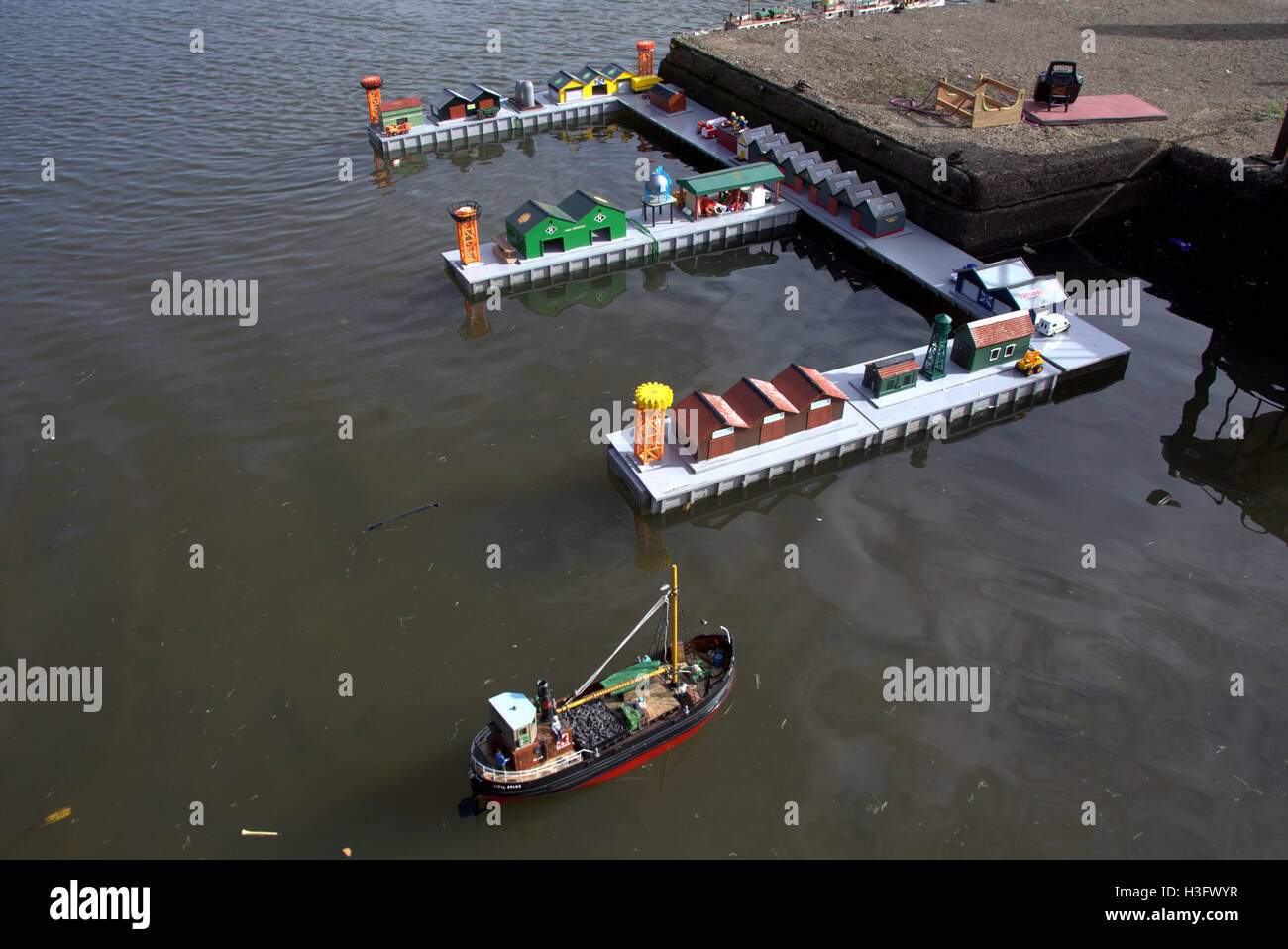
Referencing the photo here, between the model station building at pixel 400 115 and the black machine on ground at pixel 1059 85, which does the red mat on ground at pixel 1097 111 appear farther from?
the model station building at pixel 400 115

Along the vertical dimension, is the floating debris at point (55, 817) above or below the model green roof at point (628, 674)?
below

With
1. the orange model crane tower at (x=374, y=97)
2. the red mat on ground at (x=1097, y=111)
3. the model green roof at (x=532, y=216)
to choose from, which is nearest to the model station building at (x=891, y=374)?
the model green roof at (x=532, y=216)

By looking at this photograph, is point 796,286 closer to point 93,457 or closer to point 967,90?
point 967,90

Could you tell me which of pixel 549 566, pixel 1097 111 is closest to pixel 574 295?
pixel 549 566

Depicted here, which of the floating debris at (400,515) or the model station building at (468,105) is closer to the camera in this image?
the floating debris at (400,515)
